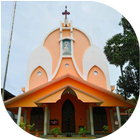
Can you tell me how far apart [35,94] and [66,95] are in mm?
2786

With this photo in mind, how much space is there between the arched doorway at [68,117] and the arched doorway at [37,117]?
1843 mm

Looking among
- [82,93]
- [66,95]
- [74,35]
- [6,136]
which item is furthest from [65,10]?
[6,136]

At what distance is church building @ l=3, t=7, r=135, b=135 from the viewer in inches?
435

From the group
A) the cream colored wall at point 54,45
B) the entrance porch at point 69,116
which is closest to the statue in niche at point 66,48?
the cream colored wall at point 54,45

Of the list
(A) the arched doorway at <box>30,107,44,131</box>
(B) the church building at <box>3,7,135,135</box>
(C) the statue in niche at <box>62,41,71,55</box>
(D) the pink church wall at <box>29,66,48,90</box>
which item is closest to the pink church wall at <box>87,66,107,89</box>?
(B) the church building at <box>3,7,135,135</box>

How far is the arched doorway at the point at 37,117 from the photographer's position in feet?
40.8

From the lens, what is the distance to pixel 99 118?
41.8 feet

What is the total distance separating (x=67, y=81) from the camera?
11953mm

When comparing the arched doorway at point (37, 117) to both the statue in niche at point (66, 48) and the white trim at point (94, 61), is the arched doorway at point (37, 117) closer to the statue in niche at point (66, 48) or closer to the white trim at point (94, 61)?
the white trim at point (94, 61)

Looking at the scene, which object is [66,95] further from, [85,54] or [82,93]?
[85,54]

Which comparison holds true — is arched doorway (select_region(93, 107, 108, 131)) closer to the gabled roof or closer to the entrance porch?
the entrance porch

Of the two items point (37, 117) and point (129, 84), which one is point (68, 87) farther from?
point (37, 117)

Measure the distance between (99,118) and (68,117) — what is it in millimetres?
2631

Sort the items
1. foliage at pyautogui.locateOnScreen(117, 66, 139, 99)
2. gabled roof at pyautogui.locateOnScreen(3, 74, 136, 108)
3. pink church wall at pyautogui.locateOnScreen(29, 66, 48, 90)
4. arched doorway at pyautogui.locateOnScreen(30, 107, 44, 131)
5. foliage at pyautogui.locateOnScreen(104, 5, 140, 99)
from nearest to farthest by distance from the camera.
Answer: foliage at pyautogui.locateOnScreen(104, 5, 140, 99), foliage at pyautogui.locateOnScreen(117, 66, 139, 99), gabled roof at pyautogui.locateOnScreen(3, 74, 136, 108), arched doorway at pyautogui.locateOnScreen(30, 107, 44, 131), pink church wall at pyautogui.locateOnScreen(29, 66, 48, 90)
